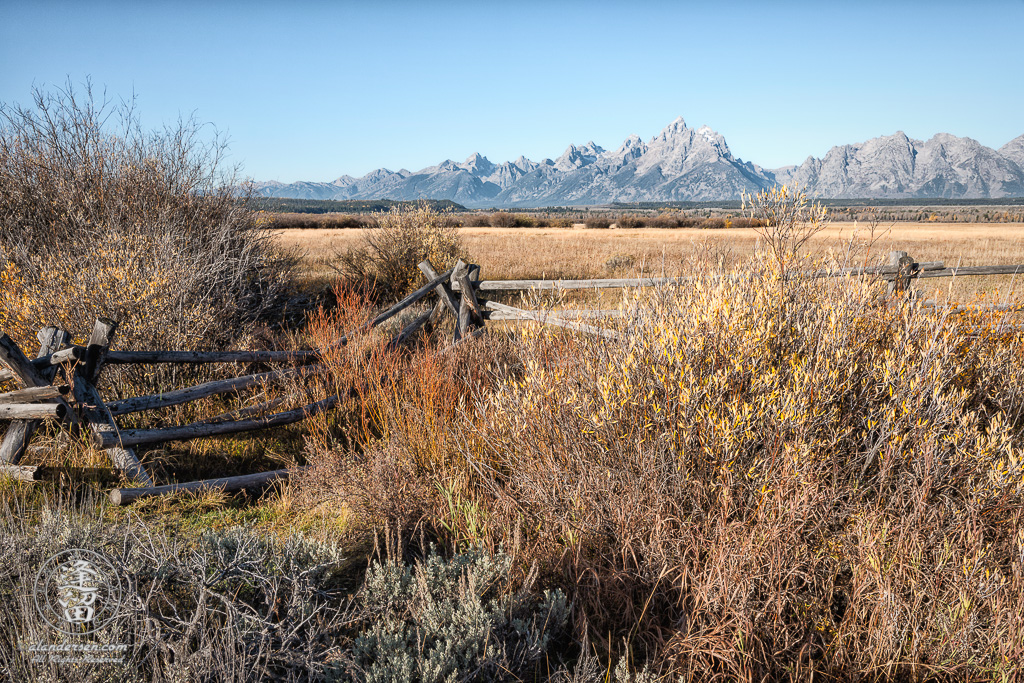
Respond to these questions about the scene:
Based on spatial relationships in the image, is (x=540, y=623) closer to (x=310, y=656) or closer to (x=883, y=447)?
(x=310, y=656)

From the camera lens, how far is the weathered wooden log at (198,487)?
3.96m

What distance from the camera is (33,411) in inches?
158

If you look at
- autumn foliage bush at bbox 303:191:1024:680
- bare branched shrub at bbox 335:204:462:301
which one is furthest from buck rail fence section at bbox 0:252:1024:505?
bare branched shrub at bbox 335:204:462:301

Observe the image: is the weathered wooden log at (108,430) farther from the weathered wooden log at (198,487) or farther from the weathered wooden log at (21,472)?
the weathered wooden log at (21,472)

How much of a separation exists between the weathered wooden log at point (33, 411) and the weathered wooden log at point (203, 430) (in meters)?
0.29

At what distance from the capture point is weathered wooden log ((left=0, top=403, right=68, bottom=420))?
3.97 meters

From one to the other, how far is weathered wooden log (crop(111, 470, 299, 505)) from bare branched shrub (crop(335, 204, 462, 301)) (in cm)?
939

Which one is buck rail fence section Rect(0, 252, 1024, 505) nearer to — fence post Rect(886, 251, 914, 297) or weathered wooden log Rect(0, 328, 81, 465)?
weathered wooden log Rect(0, 328, 81, 465)

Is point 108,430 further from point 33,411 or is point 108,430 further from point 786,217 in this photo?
point 786,217

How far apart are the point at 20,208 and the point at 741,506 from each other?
10.9m

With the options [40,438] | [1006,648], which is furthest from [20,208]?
[1006,648]

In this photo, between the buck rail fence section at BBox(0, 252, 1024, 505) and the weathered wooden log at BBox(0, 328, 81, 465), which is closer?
the weathered wooden log at BBox(0, 328, 81, 465)

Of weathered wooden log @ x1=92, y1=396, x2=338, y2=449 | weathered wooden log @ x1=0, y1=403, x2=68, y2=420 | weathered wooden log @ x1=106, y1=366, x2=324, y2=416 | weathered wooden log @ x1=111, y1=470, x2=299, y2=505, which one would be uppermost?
weathered wooden log @ x1=0, y1=403, x2=68, y2=420

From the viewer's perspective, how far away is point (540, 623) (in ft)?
8.14
